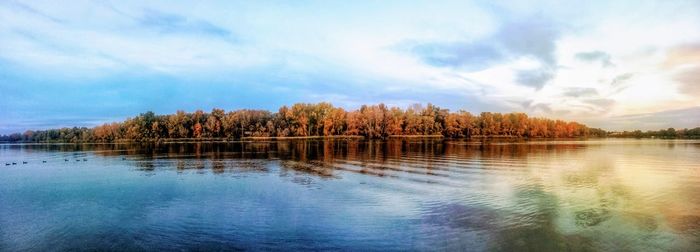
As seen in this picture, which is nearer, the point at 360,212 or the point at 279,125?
the point at 360,212

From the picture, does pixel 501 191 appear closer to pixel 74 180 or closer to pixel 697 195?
pixel 697 195

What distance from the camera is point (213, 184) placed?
2891 cm

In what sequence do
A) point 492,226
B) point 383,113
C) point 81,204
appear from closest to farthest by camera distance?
1. point 492,226
2. point 81,204
3. point 383,113

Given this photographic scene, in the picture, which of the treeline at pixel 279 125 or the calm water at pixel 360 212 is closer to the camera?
the calm water at pixel 360 212

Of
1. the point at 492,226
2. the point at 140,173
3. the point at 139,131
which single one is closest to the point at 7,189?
the point at 140,173

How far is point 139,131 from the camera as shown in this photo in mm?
163750

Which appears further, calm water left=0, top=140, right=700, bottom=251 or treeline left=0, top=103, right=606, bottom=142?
treeline left=0, top=103, right=606, bottom=142

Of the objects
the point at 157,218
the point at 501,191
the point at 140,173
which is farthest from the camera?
the point at 140,173

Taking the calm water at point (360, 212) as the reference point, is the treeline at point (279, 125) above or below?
above

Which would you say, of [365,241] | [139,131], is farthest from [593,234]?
[139,131]

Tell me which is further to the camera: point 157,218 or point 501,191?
point 501,191

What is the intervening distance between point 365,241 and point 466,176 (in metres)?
18.8

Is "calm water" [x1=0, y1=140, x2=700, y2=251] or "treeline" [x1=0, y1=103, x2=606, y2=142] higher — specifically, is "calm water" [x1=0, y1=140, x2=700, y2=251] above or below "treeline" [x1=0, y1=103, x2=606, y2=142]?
below

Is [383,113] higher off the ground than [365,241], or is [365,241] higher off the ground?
[383,113]
